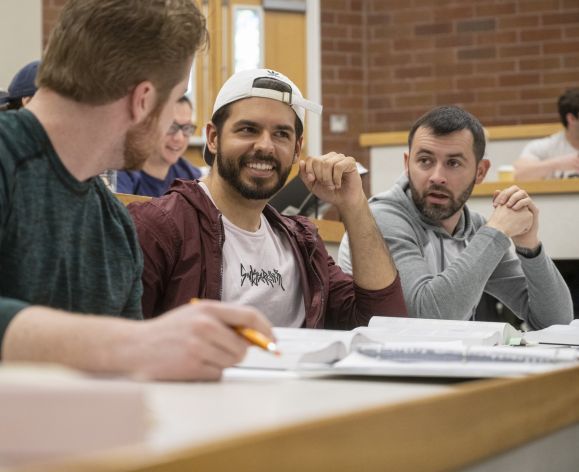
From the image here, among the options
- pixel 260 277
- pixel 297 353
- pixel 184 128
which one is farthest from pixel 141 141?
pixel 184 128

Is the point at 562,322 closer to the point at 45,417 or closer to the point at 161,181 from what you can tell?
the point at 161,181

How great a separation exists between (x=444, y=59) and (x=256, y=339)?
5.75 meters

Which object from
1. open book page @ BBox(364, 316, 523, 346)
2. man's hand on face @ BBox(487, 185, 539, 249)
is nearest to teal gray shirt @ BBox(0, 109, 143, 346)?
open book page @ BBox(364, 316, 523, 346)

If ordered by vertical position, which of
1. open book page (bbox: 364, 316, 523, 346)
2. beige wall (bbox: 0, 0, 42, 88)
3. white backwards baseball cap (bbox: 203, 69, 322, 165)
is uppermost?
beige wall (bbox: 0, 0, 42, 88)

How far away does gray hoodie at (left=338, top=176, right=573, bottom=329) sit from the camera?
2334mm

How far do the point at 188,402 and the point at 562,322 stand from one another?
80.7 inches

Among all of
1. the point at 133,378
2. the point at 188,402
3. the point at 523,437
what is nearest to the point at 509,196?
the point at 523,437

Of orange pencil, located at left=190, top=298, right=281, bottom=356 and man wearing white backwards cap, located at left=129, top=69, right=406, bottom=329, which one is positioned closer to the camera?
orange pencil, located at left=190, top=298, right=281, bottom=356

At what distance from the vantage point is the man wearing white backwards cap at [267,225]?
1.85m

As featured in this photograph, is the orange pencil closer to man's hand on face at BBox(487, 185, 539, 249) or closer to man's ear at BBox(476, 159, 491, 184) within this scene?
man's hand on face at BBox(487, 185, 539, 249)

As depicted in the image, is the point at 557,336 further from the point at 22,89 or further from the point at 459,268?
the point at 22,89

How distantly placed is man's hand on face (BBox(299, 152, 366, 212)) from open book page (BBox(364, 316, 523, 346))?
56 cm

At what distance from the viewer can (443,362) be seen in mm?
968

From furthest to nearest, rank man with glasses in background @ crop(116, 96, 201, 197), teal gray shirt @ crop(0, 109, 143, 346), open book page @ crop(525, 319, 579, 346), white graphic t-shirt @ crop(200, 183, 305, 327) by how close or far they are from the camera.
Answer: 1. man with glasses in background @ crop(116, 96, 201, 197)
2. white graphic t-shirt @ crop(200, 183, 305, 327)
3. open book page @ crop(525, 319, 579, 346)
4. teal gray shirt @ crop(0, 109, 143, 346)
